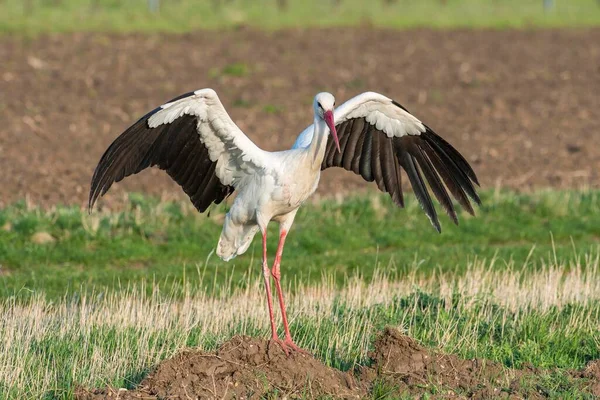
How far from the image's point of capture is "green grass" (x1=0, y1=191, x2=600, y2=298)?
38.3 feet

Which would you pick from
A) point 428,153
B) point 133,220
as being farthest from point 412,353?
point 133,220

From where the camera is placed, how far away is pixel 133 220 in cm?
1280

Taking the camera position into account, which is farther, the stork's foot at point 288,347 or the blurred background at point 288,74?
the blurred background at point 288,74

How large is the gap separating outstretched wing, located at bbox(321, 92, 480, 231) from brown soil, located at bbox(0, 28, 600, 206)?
16.6ft

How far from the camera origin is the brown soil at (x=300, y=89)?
16.3 metres

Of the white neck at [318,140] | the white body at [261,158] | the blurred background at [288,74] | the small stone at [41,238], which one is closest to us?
the white neck at [318,140]

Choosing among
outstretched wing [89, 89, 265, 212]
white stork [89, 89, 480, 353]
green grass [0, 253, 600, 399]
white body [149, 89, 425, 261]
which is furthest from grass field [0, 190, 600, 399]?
outstretched wing [89, 89, 265, 212]

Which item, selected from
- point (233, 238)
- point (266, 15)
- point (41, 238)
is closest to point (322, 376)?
point (233, 238)

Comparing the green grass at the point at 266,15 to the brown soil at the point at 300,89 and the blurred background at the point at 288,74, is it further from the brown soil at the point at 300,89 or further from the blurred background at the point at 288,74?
the brown soil at the point at 300,89

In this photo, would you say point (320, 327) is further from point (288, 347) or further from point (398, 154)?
point (398, 154)

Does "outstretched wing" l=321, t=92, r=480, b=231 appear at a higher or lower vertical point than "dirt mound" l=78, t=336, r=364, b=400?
higher

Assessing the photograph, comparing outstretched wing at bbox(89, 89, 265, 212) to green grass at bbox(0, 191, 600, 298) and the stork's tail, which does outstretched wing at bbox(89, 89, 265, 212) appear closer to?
the stork's tail

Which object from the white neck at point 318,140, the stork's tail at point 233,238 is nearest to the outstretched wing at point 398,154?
the white neck at point 318,140

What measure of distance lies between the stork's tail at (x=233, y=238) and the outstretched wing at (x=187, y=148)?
0.36 metres
